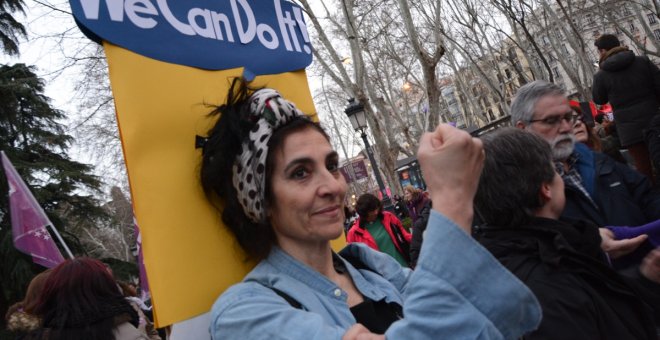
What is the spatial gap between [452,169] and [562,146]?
1980 mm

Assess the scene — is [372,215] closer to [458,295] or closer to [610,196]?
[610,196]

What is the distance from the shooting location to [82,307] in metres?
2.46

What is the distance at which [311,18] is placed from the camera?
10906 millimetres

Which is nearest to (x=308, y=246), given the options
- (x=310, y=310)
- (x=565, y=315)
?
(x=310, y=310)

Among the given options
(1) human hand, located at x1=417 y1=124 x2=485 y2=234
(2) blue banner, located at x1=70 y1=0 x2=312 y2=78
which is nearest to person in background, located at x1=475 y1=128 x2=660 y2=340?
(1) human hand, located at x1=417 y1=124 x2=485 y2=234

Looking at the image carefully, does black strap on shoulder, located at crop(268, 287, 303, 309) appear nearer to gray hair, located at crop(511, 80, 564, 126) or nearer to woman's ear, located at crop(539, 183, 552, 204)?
woman's ear, located at crop(539, 183, 552, 204)

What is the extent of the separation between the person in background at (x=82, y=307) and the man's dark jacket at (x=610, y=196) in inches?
90.3

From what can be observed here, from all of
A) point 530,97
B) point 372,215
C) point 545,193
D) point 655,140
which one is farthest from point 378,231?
point 545,193

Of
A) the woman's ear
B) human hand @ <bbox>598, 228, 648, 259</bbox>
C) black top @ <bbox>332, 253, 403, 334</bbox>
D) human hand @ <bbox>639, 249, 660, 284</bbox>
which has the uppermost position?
the woman's ear

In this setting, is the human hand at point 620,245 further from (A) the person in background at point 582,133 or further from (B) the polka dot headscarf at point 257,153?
(B) the polka dot headscarf at point 257,153

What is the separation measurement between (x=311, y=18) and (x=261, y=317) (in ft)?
34.3

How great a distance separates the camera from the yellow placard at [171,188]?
4.39 ft

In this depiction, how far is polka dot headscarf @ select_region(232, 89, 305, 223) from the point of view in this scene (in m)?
1.38

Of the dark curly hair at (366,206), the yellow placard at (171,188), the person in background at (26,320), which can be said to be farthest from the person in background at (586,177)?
the dark curly hair at (366,206)
